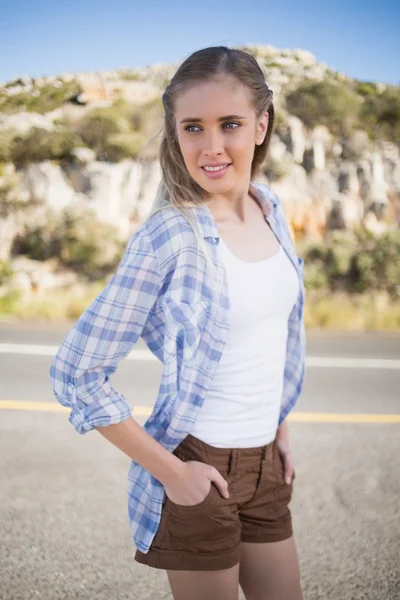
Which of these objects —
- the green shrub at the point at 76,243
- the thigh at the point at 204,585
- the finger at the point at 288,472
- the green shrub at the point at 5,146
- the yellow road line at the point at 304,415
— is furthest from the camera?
the green shrub at the point at 5,146

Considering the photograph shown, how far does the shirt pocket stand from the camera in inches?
57.9

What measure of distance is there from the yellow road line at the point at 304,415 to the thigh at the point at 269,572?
2.97 meters

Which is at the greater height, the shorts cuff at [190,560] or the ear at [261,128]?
the ear at [261,128]

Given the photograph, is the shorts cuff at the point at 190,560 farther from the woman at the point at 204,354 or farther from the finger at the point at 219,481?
the finger at the point at 219,481

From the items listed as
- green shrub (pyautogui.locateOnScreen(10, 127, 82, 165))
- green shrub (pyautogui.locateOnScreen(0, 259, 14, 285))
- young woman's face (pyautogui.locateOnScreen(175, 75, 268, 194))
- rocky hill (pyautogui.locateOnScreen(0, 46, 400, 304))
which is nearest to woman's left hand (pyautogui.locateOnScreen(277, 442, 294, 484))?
young woman's face (pyautogui.locateOnScreen(175, 75, 268, 194))

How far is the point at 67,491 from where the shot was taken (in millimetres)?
3461

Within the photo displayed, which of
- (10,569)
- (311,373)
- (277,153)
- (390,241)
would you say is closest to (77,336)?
(10,569)

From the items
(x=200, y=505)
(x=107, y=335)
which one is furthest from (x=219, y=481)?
(x=107, y=335)

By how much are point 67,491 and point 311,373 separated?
10.4 ft

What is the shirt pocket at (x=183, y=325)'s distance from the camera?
147 cm

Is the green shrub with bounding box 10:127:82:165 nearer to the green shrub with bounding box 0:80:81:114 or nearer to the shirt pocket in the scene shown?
the green shrub with bounding box 0:80:81:114

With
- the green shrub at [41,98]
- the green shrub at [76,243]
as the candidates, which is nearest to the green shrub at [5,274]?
the green shrub at [76,243]

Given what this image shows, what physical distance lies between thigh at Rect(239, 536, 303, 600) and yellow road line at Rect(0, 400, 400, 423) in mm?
2971

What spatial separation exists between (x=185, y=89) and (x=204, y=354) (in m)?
0.70
